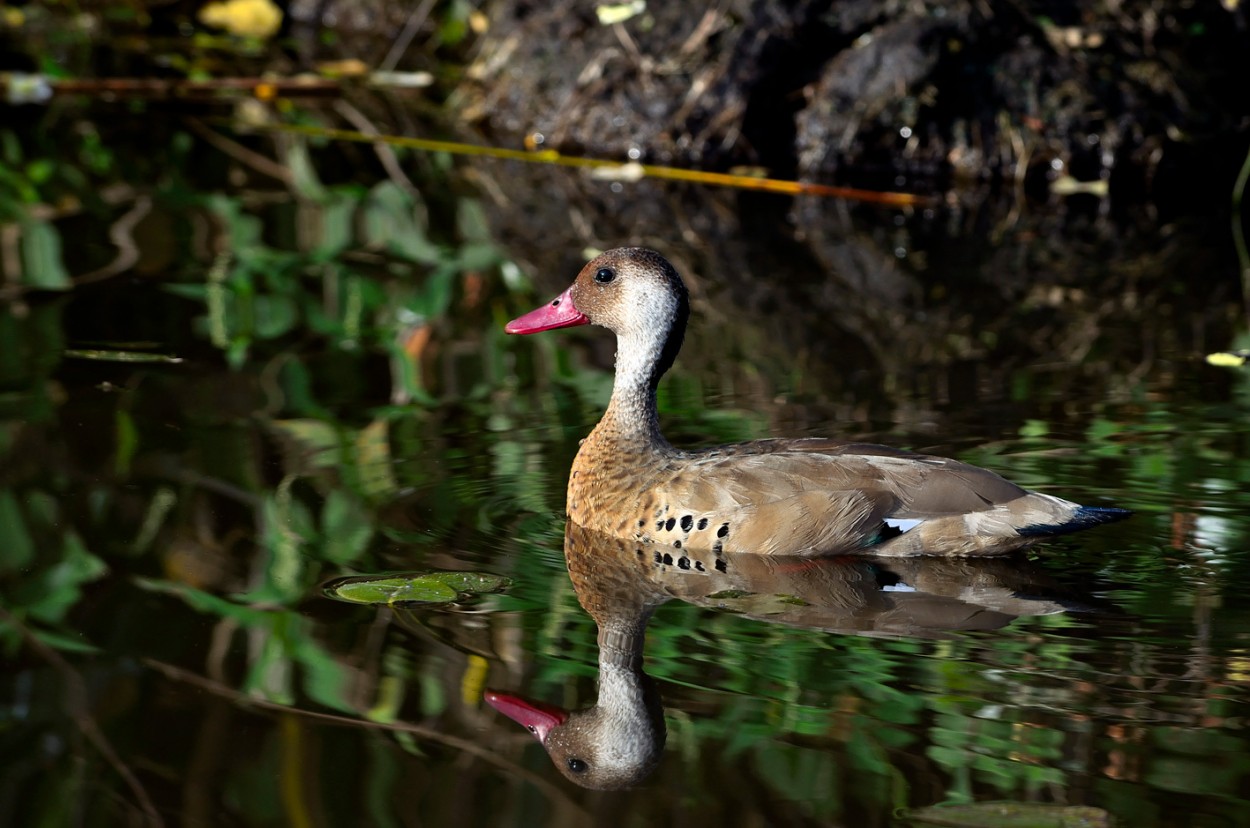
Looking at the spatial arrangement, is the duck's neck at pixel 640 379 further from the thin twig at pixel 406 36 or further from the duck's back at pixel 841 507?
the thin twig at pixel 406 36

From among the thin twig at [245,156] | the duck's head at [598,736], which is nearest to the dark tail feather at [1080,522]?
the duck's head at [598,736]

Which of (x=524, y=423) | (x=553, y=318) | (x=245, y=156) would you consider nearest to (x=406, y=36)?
(x=245, y=156)

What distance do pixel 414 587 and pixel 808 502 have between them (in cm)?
135

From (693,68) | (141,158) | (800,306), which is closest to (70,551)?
(800,306)

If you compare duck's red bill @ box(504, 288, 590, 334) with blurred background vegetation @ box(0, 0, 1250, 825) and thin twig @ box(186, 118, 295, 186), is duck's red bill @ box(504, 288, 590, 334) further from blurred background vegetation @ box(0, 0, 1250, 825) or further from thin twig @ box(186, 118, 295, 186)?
thin twig @ box(186, 118, 295, 186)

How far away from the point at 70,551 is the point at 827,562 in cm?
247

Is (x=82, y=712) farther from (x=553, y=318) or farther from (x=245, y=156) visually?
(x=245, y=156)

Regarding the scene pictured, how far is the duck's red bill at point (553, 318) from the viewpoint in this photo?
679cm

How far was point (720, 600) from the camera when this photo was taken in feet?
18.0

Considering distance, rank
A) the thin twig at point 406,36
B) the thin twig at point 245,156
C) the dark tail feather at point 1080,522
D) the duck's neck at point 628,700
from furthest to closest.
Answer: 1. the thin twig at point 406,36
2. the thin twig at point 245,156
3. the dark tail feather at point 1080,522
4. the duck's neck at point 628,700

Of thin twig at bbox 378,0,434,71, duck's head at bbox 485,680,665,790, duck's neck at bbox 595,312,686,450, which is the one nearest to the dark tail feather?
duck's neck at bbox 595,312,686,450

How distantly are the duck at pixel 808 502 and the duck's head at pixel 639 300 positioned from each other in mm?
412

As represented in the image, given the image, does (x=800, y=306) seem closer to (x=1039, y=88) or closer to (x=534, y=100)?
(x=1039, y=88)

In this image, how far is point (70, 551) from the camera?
5664 mm
